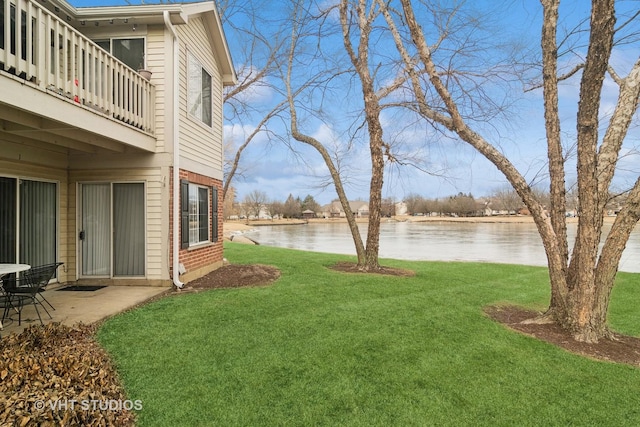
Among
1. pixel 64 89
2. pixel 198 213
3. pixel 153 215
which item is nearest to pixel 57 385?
pixel 64 89

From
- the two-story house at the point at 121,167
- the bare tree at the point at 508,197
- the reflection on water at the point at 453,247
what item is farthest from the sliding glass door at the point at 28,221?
the reflection on water at the point at 453,247

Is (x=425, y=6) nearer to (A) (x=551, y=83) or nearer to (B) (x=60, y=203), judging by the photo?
(A) (x=551, y=83)

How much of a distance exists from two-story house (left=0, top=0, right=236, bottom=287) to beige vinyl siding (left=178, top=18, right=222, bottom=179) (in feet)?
0.16

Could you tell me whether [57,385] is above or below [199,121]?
below

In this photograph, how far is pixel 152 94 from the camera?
695cm

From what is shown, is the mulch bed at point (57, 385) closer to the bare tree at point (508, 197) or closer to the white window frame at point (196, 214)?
the white window frame at point (196, 214)

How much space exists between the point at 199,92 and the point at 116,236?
3650 millimetres

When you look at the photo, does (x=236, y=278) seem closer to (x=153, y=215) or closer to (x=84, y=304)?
(x=153, y=215)

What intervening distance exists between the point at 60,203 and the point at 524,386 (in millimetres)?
7737

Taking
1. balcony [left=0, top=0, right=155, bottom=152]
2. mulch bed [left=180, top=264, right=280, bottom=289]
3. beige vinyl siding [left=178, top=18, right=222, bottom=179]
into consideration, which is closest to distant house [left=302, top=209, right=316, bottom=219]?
beige vinyl siding [left=178, top=18, right=222, bottom=179]

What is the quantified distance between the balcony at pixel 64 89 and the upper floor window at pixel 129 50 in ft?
2.32

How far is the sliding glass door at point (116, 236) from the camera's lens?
709cm

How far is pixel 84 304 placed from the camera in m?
5.58

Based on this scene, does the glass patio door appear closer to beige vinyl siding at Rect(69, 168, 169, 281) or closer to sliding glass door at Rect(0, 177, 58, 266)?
beige vinyl siding at Rect(69, 168, 169, 281)
